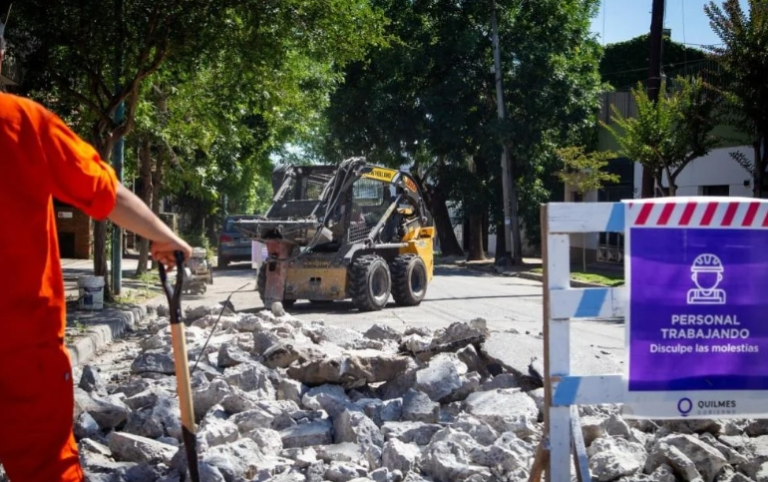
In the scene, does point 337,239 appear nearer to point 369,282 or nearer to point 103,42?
point 369,282

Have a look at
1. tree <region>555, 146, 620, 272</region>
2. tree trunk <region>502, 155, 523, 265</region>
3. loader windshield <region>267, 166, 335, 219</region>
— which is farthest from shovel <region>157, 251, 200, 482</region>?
tree trunk <region>502, 155, 523, 265</region>

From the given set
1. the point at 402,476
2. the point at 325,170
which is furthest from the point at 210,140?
the point at 402,476

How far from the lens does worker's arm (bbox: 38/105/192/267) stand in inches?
113

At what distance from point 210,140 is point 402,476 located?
15.8 m

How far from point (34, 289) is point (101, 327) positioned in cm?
922

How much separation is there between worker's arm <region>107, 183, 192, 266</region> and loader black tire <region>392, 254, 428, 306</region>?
13309 millimetres

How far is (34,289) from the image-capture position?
9.42 ft

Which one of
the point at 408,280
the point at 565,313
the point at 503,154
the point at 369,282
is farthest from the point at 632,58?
the point at 565,313

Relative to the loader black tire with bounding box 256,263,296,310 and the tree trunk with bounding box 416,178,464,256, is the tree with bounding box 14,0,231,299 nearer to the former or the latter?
the loader black tire with bounding box 256,263,296,310

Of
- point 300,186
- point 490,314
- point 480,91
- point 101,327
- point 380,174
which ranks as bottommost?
point 490,314

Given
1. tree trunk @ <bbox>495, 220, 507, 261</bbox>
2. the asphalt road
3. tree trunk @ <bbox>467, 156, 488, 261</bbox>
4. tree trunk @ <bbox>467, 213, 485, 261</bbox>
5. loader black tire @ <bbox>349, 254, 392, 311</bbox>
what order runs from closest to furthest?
1. the asphalt road
2. loader black tire @ <bbox>349, 254, 392, 311</bbox>
3. tree trunk @ <bbox>467, 156, 488, 261</bbox>
4. tree trunk @ <bbox>495, 220, 507, 261</bbox>
5. tree trunk @ <bbox>467, 213, 485, 261</bbox>

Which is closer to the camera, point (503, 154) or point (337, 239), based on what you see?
point (337, 239)

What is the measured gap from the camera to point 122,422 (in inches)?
236

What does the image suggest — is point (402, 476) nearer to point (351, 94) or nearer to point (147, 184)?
point (147, 184)
